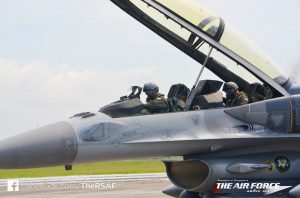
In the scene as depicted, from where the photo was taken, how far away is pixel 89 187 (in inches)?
827

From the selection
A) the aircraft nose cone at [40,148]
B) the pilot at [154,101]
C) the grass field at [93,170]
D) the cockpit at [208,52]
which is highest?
the grass field at [93,170]

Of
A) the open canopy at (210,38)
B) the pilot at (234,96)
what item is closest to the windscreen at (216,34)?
the open canopy at (210,38)

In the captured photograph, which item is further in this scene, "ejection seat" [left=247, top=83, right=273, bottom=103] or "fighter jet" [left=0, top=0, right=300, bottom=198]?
"ejection seat" [left=247, top=83, right=273, bottom=103]

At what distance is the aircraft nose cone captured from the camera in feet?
28.6

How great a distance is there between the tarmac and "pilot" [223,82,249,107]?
6169 mm

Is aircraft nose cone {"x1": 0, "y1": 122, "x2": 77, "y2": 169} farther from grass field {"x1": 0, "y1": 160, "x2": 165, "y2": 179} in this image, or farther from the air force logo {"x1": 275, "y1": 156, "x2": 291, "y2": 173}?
grass field {"x1": 0, "y1": 160, "x2": 165, "y2": 179}

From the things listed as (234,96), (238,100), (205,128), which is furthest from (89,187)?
(205,128)

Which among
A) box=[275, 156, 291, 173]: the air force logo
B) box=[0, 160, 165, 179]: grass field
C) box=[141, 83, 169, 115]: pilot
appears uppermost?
box=[0, 160, 165, 179]: grass field

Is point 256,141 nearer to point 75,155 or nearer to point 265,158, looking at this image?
point 265,158

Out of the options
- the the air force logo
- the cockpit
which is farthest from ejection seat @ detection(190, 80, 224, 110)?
the the air force logo

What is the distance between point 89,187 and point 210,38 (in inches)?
462

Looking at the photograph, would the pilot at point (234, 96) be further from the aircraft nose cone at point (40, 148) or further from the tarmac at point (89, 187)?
the tarmac at point (89, 187)

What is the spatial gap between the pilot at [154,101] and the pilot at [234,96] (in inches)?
46.1

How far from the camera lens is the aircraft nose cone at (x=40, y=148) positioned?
871cm
